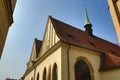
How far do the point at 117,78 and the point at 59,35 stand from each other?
6275mm

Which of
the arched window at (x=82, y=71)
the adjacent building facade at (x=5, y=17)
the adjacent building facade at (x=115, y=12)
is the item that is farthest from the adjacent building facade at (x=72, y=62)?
the adjacent building facade at (x=5, y=17)

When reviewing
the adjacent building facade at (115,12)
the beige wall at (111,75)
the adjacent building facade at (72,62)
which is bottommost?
the beige wall at (111,75)

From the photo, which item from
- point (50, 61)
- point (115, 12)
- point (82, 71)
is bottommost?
point (82, 71)

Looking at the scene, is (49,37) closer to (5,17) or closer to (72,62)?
(72,62)


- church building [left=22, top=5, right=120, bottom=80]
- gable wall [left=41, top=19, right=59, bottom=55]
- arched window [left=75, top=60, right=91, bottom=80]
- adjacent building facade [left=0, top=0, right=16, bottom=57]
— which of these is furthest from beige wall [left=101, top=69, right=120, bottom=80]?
adjacent building facade [left=0, top=0, right=16, bottom=57]

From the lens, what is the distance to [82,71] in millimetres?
13398

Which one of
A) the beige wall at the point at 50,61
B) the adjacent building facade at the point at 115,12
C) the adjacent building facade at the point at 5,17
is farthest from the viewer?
the beige wall at the point at 50,61

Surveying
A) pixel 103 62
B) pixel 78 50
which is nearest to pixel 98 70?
pixel 103 62

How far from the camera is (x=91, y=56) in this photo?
14289mm

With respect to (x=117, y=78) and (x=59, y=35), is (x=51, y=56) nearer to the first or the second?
(x=59, y=35)

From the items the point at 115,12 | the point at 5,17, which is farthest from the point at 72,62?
the point at 5,17

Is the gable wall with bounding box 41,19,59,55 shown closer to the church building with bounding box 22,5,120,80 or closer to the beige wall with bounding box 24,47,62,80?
the church building with bounding box 22,5,120,80

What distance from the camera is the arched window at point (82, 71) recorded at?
12938 millimetres

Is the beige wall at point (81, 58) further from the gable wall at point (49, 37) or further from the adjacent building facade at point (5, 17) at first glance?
the adjacent building facade at point (5, 17)
